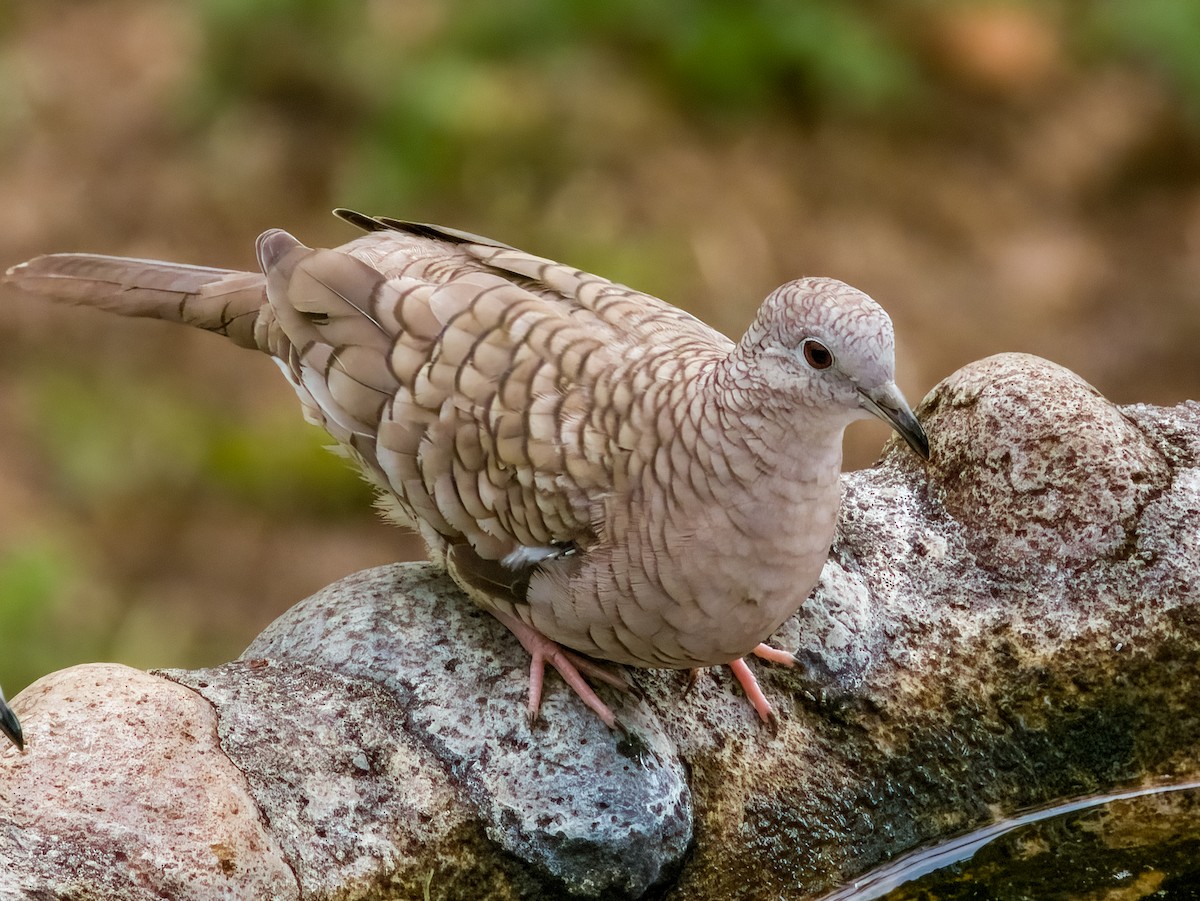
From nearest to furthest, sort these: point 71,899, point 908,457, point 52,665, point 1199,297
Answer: point 71,899, point 908,457, point 52,665, point 1199,297

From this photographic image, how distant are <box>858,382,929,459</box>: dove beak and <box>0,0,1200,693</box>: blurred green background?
329cm

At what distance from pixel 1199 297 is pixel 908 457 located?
3.76m

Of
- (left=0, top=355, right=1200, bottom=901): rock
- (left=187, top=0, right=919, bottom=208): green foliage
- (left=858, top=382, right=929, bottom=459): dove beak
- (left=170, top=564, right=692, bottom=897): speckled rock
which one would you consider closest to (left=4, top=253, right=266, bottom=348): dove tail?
(left=0, top=355, right=1200, bottom=901): rock

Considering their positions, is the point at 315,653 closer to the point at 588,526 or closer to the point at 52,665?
the point at 588,526

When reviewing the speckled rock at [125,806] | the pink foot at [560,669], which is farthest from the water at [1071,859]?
the speckled rock at [125,806]

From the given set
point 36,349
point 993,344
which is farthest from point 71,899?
point 993,344

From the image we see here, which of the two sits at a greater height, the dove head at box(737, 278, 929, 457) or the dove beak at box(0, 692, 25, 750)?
the dove head at box(737, 278, 929, 457)

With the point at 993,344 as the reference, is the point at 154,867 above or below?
below

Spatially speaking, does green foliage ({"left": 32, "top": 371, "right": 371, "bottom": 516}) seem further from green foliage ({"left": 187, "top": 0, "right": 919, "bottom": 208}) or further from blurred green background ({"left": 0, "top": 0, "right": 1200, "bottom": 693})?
green foliage ({"left": 187, "top": 0, "right": 919, "bottom": 208})

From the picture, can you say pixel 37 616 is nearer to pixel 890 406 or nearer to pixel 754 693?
pixel 754 693

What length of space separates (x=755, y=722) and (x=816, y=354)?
0.91 meters

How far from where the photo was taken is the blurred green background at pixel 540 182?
18.6ft

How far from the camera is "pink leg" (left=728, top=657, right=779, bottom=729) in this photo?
3.14m

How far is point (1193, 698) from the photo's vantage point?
3219mm
